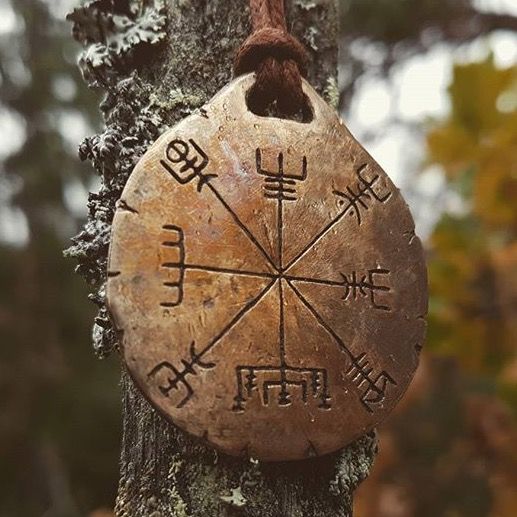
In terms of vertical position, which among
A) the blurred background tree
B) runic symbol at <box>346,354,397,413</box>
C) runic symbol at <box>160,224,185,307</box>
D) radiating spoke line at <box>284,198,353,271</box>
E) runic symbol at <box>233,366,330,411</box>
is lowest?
the blurred background tree

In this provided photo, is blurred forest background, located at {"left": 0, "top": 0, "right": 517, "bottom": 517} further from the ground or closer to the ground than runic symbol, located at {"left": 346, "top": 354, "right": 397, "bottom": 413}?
closer to the ground

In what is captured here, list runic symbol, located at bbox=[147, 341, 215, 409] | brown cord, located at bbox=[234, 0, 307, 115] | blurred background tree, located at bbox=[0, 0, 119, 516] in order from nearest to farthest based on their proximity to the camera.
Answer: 1. runic symbol, located at bbox=[147, 341, 215, 409]
2. brown cord, located at bbox=[234, 0, 307, 115]
3. blurred background tree, located at bbox=[0, 0, 119, 516]

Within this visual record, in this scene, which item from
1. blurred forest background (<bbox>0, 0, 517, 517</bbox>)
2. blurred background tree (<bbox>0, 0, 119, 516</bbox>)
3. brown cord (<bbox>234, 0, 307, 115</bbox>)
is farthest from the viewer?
blurred background tree (<bbox>0, 0, 119, 516</bbox>)

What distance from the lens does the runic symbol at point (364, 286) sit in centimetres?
78

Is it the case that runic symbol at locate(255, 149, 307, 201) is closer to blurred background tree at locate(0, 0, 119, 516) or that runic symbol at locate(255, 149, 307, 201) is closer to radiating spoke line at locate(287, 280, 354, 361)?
radiating spoke line at locate(287, 280, 354, 361)

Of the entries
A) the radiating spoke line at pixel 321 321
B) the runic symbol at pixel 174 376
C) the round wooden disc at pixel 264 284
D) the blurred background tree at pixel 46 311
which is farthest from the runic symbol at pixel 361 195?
the blurred background tree at pixel 46 311

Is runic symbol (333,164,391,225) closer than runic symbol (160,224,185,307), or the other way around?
runic symbol (160,224,185,307)

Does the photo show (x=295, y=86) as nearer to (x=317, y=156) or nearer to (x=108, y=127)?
(x=317, y=156)

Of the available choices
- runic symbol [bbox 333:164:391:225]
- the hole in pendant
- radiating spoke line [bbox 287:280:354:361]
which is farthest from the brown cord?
radiating spoke line [bbox 287:280:354:361]

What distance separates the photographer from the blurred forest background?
6.35 feet

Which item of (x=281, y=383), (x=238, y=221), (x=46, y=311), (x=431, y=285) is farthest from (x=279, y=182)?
(x=46, y=311)

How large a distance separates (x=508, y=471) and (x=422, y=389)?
1209mm

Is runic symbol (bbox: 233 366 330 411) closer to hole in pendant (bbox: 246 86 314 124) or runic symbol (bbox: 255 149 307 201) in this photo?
runic symbol (bbox: 255 149 307 201)

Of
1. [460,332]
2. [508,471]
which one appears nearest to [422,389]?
[508,471]
